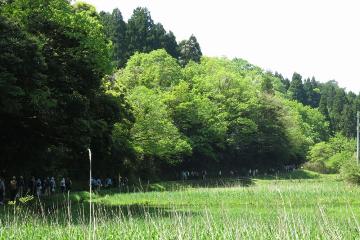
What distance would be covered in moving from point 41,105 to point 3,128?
3.16m

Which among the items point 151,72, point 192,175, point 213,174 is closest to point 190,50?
point 151,72

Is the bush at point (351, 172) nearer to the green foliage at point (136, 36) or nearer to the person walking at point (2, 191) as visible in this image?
the person walking at point (2, 191)

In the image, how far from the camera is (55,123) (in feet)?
72.9

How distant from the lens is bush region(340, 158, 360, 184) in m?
35.4

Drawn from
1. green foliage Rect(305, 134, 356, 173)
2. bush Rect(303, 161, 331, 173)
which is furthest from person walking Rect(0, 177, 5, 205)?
bush Rect(303, 161, 331, 173)

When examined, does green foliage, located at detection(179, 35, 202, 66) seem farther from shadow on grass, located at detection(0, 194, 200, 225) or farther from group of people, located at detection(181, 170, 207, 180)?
Result: shadow on grass, located at detection(0, 194, 200, 225)

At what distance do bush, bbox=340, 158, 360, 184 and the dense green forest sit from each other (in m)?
15.4

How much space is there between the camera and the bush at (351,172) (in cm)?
3541

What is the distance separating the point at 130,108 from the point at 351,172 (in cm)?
1615

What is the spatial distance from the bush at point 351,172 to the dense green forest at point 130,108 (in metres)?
15.4

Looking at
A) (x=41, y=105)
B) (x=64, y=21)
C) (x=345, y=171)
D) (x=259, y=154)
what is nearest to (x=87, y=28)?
(x=64, y=21)

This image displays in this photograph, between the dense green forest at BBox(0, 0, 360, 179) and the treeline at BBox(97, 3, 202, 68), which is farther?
the treeline at BBox(97, 3, 202, 68)

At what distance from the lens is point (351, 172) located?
117 feet

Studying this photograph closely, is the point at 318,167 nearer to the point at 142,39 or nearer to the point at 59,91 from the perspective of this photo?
the point at 142,39
